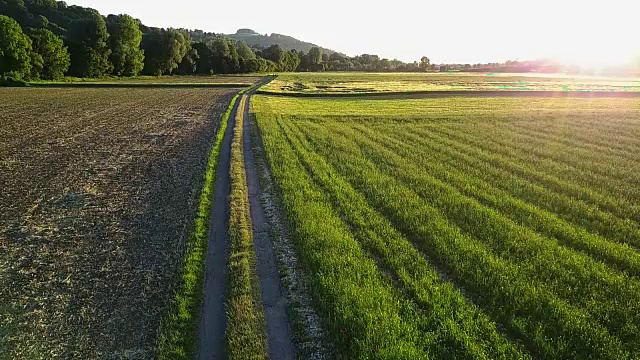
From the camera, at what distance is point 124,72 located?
95312 mm

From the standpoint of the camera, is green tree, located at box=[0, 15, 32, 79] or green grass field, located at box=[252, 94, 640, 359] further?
green tree, located at box=[0, 15, 32, 79]

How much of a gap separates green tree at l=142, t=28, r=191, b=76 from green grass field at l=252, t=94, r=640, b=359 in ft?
318

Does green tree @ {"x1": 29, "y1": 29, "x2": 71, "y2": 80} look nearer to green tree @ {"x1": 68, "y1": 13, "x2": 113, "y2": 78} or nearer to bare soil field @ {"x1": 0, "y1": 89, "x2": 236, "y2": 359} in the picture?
green tree @ {"x1": 68, "y1": 13, "x2": 113, "y2": 78}

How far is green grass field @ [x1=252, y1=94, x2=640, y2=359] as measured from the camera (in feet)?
21.4

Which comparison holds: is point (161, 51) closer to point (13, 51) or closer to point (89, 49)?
point (89, 49)

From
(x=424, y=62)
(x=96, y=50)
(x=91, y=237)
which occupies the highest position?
(x=96, y=50)

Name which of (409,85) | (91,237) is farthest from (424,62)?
(91,237)

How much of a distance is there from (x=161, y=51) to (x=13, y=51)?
44.0m

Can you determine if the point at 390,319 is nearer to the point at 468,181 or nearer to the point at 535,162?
the point at 468,181

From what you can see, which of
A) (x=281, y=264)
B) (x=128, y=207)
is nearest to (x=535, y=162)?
(x=281, y=264)

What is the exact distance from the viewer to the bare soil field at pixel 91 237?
6797mm

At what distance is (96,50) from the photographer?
84.8 meters

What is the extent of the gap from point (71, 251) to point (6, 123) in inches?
965

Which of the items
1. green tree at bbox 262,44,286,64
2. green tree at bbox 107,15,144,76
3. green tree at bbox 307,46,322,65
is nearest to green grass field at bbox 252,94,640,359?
green tree at bbox 107,15,144,76
